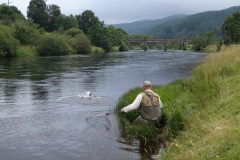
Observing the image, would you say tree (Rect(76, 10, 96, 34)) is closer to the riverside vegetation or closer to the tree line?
the tree line

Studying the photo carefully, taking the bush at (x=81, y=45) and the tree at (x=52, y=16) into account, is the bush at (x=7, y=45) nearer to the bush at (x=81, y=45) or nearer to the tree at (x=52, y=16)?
the bush at (x=81, y=45)

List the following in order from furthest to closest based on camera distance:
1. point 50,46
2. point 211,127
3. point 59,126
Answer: point 50,46 → point 59,126 → point 211,127

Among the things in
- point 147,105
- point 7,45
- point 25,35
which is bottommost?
point 147,105

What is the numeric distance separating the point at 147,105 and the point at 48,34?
64736 millimetres

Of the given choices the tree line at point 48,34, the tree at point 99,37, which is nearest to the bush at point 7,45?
the tree line at point 48,34

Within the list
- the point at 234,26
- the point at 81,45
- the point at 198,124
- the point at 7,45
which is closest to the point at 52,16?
the point at 81,45

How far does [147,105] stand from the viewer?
880cm

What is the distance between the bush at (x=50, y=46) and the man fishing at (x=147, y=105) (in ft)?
187

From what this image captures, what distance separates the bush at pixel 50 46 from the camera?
6362cm

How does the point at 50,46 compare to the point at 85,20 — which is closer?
the point at 50,46

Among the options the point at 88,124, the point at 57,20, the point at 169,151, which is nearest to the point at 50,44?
the point at 57,20

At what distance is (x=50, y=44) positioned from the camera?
64188 mm

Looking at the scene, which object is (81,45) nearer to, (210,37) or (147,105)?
(210,37)

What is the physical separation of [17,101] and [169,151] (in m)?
10.0
